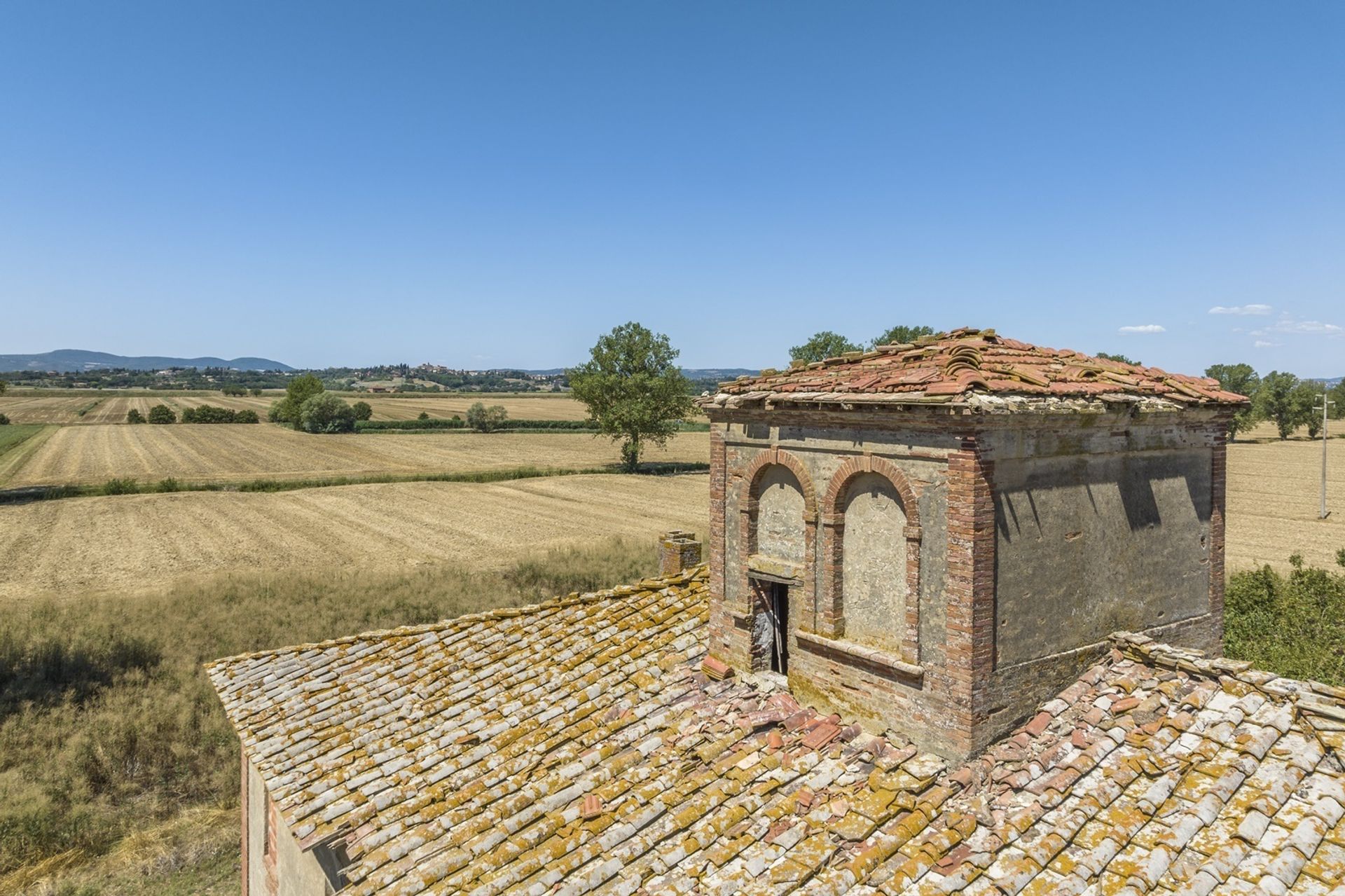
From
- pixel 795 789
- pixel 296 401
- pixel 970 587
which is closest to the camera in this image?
pixel 970 587

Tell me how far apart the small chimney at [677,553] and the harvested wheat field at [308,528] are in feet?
64.1

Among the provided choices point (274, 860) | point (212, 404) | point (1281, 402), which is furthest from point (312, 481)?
point (1281, 402)

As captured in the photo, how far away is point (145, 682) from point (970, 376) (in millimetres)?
20267

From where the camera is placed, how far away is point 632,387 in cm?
6256

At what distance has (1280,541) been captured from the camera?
118 feet

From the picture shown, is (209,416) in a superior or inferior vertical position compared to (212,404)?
inferior

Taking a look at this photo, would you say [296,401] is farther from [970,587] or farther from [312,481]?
[970,587]

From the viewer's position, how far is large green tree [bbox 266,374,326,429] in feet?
311

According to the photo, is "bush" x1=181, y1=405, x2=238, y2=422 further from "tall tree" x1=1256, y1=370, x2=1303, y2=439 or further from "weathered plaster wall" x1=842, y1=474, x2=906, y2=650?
"tall tree" x1=1256, y1=370, x2=1303, y2=439

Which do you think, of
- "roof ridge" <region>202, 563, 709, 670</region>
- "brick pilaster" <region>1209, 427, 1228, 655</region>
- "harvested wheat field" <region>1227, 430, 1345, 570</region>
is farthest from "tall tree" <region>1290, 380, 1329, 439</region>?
"roof ridge" <region>202, 563, 709, 670</region>

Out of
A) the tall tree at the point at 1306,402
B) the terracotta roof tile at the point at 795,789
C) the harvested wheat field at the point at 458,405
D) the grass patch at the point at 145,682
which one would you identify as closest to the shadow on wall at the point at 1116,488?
the terracotta roof tile at the point at 795,789

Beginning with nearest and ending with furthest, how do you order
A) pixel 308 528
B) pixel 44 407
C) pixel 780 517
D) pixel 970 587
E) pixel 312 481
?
pixel 970 587
pixel 780 517
pixel 308 528
pixel 312 481
pixel 44 407

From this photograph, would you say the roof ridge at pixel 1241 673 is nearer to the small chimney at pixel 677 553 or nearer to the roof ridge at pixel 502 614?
the roof ridge at pixel 502 614

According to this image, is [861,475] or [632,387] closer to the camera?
[861,475]
